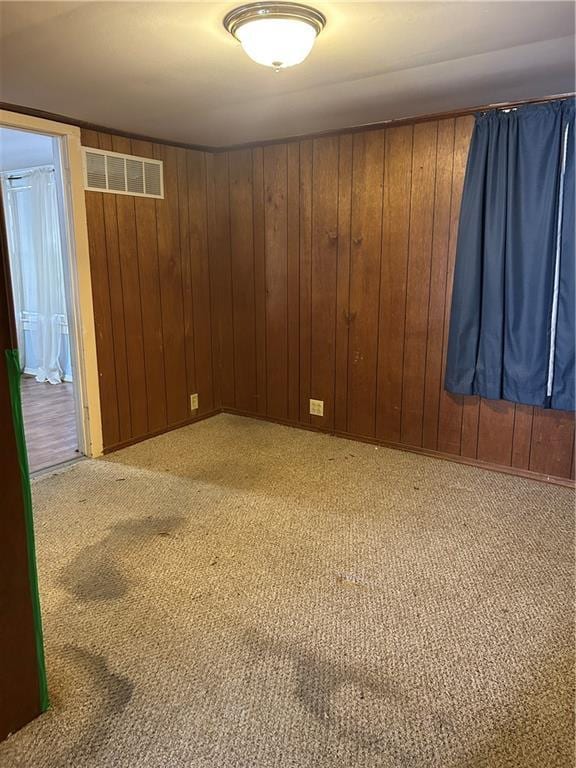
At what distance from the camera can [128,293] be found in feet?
12.2

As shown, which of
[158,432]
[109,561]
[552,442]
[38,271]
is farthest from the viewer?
[38,271]

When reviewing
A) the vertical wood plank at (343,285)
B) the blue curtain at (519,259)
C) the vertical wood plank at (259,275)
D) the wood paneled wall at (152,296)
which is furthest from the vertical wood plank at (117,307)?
the blue curtain at (519,259)

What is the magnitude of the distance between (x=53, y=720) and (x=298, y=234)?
319 centimetres

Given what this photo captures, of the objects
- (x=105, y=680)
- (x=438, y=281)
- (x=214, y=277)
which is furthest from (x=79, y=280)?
(x=105, y=680)

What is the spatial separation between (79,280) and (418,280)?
83.9 inches

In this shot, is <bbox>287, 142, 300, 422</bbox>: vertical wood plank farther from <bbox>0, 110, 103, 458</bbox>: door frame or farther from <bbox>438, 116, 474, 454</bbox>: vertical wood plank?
<bbox>0, 110, 103, 458</bbox>: door frame

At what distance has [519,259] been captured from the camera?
10.1 ft

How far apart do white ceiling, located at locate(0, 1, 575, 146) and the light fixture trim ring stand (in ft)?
0.13

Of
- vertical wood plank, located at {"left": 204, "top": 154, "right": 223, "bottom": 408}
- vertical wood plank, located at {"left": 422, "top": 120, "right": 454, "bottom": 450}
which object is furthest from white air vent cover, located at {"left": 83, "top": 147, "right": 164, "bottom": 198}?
vertical wood plank, located at {"left": 422, "top": 120, "right": 454, "bottom": 450}

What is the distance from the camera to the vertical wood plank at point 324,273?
12.2ft

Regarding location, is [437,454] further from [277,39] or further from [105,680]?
[277,39]

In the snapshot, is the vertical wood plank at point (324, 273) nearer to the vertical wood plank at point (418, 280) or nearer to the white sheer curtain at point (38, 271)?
the vertical wood plank at point (418, 280)

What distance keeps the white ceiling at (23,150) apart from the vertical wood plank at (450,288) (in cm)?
270

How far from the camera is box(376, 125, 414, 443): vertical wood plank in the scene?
11.3 feet
